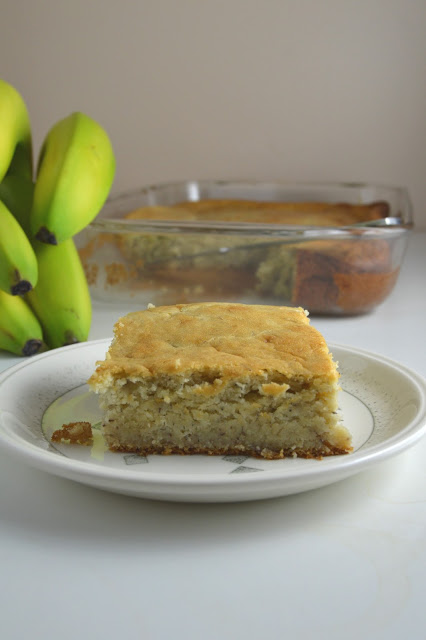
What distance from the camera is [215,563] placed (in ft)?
2.72

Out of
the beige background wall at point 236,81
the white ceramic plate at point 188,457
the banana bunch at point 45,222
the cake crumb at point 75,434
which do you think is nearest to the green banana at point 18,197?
the banana bunch at point 45,222

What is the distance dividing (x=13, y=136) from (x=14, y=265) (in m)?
0.38

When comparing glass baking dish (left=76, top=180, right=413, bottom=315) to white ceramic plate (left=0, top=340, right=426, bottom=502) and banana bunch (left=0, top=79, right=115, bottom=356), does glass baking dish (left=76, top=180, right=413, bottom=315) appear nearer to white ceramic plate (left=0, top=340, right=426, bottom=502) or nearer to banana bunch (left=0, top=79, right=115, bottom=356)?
banana bunch (left=0, top=79, right=115, bottom=356)

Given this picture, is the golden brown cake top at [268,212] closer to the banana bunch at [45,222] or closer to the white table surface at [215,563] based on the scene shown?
the banana bunch at [45,222]

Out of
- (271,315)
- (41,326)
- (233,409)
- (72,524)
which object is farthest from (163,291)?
(72,524)

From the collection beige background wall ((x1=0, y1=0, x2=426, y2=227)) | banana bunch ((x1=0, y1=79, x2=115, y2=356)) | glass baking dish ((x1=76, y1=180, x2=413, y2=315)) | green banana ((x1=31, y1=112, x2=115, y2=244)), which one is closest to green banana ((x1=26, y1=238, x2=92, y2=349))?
banana bunch ((x1=0, y1=79, x2=115, y2=356))

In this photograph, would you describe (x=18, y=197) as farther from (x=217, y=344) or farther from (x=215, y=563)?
(x=215, y=563)

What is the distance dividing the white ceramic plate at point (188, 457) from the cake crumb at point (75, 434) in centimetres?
1

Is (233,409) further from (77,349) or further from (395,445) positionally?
(77,349)

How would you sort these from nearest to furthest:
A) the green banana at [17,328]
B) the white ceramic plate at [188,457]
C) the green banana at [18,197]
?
the white ceramic plate at [188,457], the green banana at [17,328], the green banana at [18,197]

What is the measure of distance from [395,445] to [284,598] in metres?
0.25

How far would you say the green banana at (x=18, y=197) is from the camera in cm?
162

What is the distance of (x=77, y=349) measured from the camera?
4.44ft

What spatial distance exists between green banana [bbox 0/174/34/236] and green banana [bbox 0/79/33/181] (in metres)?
0.04
